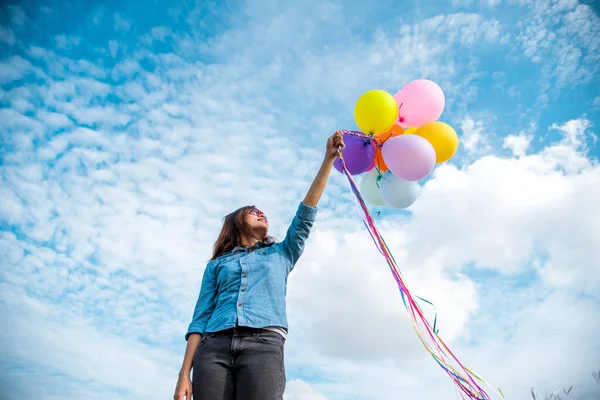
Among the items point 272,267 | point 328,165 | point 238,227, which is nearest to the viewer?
point 272,267

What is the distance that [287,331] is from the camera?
1.93 m

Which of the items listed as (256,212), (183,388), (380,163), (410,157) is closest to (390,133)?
(380,163)

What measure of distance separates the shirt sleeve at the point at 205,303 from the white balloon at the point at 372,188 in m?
1.44

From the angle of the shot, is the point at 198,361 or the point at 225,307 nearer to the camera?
the point at 198,361

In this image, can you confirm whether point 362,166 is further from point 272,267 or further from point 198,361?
point 198,361

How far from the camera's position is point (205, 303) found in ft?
6.77

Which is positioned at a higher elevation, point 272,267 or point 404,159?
point 404,159

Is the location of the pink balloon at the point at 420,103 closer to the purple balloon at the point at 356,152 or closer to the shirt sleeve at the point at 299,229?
the purple balloon at the point at 356,152

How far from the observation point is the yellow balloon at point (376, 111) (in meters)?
2.91

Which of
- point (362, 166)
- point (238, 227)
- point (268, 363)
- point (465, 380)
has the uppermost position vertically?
point (362, 166)

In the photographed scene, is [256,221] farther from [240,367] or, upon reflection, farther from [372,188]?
[372,188]

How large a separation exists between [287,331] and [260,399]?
36 centimetres

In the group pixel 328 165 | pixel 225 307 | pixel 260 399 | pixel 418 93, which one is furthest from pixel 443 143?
pixel 260 399

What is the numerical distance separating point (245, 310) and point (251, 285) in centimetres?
15
